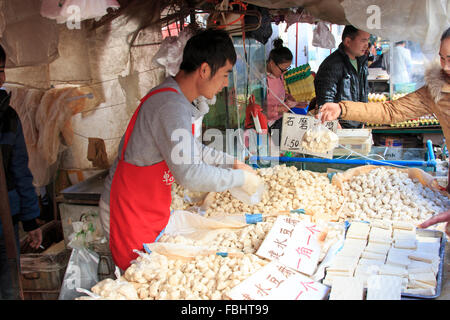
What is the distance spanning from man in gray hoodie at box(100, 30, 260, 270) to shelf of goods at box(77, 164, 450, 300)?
0.20m

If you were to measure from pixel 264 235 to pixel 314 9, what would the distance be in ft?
8.35

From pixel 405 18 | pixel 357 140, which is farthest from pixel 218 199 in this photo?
pixel 405 18

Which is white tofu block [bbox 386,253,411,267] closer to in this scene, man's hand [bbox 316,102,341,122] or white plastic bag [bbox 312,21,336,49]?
man's hand [bbox 316,102,341,122]

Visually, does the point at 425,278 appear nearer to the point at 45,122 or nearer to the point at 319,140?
the point at 319,140

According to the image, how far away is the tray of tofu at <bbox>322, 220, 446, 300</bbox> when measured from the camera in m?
1.34

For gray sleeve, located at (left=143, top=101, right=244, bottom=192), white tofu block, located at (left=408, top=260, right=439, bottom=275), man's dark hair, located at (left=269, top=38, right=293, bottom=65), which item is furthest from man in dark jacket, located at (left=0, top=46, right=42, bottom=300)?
man's dark hair, located at (left=269, top=38, right=293, bottom=65)

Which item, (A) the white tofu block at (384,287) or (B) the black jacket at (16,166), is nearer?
(A) the white tofu block at (384,287)

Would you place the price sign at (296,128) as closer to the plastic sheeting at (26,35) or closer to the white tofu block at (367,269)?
the white tofu block at (367,269)

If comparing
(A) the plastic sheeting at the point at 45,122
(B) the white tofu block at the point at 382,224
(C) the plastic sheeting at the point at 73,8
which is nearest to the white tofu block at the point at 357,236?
(B) the white tofu block at the point at 382,224

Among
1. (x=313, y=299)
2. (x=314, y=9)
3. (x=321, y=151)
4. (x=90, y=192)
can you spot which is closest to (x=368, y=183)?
(x=321, y=151)

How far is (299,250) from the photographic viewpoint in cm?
167

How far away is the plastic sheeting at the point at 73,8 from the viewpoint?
2125 millimetres

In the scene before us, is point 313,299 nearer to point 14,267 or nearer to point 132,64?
point 14,267

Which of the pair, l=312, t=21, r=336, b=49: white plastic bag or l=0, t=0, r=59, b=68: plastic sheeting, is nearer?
l=0, t=0, r=59, b=68: plastic sheeting
